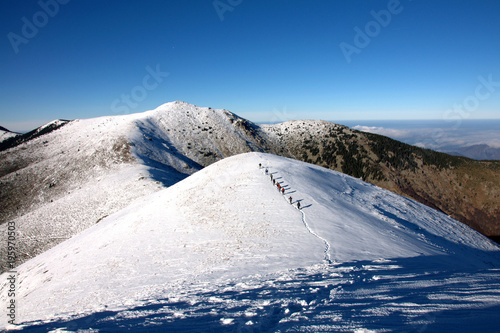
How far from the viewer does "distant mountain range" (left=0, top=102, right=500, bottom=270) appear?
135 feet

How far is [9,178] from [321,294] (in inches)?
3156

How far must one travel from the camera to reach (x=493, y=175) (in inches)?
3676

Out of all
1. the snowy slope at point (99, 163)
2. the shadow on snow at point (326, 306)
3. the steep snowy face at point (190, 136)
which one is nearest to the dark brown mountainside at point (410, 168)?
the steep snowy face at point (190, 136)

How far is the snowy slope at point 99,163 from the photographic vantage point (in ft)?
124

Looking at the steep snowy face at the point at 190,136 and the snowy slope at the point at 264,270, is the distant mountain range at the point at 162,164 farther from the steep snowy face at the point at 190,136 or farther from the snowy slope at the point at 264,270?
the snowy slope at the point at 264,270

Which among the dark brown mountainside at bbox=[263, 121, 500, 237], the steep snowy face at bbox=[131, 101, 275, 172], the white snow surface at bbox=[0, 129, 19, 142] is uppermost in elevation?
the white snow surface at bbox=[0, 129, 19, 142]

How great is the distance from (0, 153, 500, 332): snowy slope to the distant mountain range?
70.2 ft

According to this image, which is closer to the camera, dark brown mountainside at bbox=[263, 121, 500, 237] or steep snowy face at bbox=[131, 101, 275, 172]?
steep snowy face at bbox=[131, 101, 275, 172]

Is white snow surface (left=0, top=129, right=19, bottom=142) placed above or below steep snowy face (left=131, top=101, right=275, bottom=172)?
above

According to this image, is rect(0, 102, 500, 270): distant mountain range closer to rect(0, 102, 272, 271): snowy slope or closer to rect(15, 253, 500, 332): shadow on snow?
rect(0, 102, 272, 271): snowy slope

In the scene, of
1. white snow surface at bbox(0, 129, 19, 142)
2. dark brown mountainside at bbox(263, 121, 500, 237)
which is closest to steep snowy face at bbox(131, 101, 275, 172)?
dark brown mountainside at bbox(263, 121, 500, 237)

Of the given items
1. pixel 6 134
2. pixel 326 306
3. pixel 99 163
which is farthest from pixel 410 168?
pixel 6 134

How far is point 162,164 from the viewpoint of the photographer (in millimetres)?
65625

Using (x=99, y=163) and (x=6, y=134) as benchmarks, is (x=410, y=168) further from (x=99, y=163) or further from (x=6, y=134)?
(x=6, y=134)
